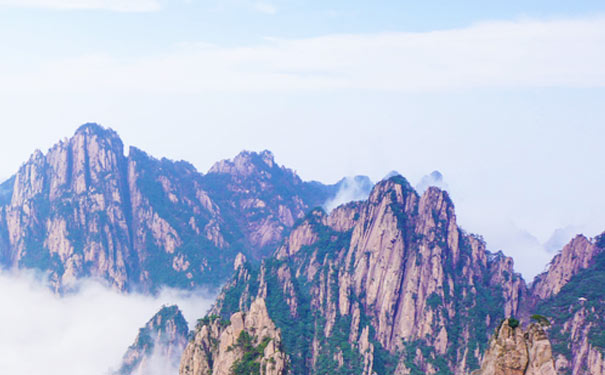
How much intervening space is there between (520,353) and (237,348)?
55.2 m

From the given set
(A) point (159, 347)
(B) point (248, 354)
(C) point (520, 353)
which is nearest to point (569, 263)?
(B) point (248, 354)

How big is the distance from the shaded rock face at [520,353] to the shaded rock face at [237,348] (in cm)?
4434

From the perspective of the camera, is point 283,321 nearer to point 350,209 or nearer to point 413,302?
point 413,302

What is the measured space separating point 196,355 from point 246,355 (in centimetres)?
890

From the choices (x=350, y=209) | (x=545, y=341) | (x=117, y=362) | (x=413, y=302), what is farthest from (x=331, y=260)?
(x=545, y=341)

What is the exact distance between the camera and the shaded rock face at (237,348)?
96719 mm

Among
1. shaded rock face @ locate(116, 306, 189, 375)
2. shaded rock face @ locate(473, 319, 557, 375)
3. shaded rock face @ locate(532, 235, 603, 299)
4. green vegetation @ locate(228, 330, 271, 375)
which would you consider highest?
shaded rock face @ locate(532, 235, 603, 299)

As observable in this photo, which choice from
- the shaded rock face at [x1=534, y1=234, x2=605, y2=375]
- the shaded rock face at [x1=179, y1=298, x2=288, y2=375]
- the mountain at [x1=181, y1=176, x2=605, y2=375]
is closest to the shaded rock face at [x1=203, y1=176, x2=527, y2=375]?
the mountain at [x1=181, y1=176, x2=605, y2=375]

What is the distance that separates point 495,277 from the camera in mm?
161750

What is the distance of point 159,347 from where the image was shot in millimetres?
167750

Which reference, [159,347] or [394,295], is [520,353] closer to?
[394,295]

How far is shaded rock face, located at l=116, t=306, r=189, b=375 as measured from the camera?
16500 cm

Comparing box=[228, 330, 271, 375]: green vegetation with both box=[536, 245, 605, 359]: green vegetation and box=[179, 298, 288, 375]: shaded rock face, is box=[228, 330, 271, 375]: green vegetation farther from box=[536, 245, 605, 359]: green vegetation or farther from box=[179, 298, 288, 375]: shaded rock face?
box=[536, 245, 605, 359]: green vegetation

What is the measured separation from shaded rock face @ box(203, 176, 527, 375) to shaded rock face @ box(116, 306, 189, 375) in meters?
12.2
